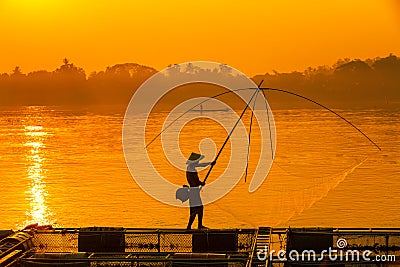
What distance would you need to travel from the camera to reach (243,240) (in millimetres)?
13453

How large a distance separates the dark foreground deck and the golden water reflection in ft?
34.0

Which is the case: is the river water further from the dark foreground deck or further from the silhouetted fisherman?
the dark foreground deck

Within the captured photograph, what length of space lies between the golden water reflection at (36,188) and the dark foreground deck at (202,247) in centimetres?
1036

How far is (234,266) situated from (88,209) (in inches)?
613

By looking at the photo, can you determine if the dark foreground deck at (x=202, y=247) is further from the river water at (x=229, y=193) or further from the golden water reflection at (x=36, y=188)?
the golden water reflection at (x=36, y=188)

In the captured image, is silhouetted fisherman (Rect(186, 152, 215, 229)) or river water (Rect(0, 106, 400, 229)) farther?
river water (Rect(0, 106, 400, 229))

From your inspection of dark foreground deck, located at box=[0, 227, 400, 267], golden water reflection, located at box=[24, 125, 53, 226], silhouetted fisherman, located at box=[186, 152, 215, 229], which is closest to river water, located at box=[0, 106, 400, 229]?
golden water reflection, located at box=[24, 125, 53, 226]

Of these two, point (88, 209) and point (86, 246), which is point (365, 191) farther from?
point (86, 246)

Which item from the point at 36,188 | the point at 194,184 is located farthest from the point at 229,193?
the point at 36,188

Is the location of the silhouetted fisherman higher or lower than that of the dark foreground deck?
higher

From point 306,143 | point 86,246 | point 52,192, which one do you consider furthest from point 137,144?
point 86,246

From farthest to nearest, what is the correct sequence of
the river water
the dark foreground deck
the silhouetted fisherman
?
the river water
the silhouetted fisherman
the dark foreground deck

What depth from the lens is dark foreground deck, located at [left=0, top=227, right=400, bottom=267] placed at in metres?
11.1

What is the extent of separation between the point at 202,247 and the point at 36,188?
19.6m
